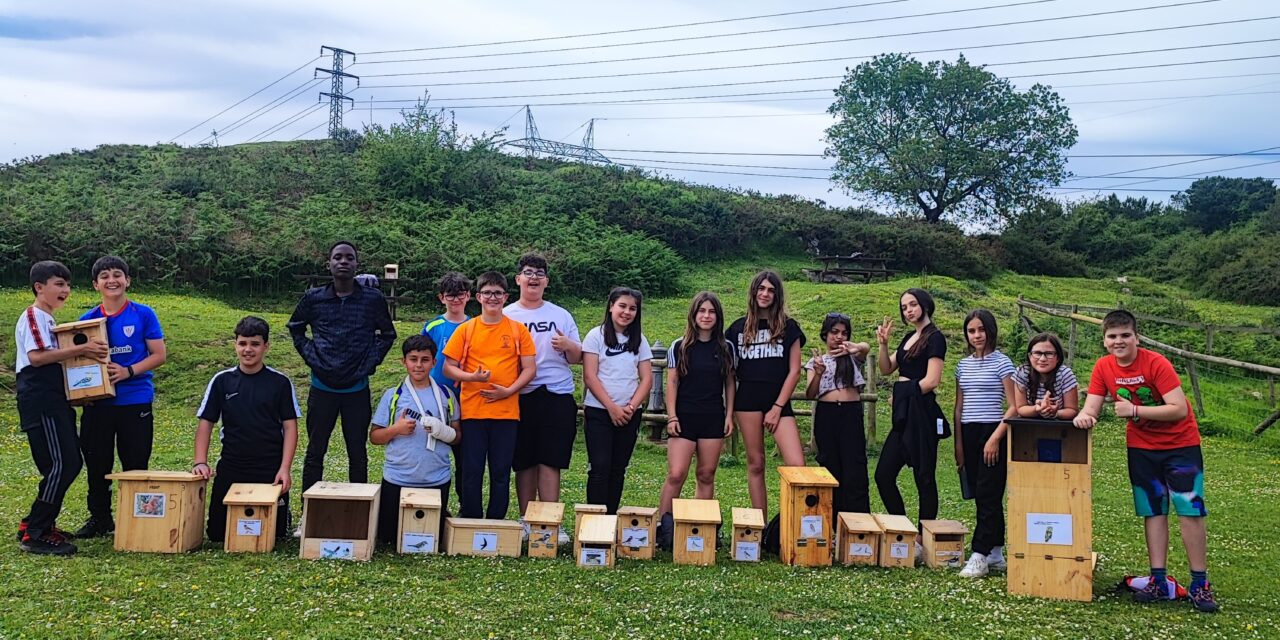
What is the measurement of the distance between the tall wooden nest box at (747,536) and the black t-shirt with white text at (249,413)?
292 cm

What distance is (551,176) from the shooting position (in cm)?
3206

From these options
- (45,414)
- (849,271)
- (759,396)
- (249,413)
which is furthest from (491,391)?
(849,271)

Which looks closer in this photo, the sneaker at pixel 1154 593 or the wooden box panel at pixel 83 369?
the sneaker at pixel 1154 593

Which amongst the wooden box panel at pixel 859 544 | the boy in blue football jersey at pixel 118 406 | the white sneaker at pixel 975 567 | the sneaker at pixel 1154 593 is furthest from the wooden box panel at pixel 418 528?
the sneaker at pixel 1154 593

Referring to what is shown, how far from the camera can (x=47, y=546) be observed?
5258 millimetres

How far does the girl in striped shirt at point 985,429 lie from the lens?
5566 millimetres

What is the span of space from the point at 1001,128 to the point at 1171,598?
36.6 meters

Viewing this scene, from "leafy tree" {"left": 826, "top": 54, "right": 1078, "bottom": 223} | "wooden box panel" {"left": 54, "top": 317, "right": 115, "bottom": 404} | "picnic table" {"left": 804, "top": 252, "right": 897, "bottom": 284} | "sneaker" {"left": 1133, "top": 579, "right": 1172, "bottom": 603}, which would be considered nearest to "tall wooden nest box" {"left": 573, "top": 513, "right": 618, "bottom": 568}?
"sneaker" {"left": 1133, "top": 579, "right": 1172, "bottom": 603}

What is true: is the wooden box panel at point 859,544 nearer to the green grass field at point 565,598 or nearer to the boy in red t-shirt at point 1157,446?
the green grass field at point 565,598

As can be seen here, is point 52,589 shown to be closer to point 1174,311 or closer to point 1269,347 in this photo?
point 1269,347

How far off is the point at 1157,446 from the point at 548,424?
3650 millimetres

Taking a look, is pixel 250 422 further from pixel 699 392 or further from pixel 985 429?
pixel 985 429

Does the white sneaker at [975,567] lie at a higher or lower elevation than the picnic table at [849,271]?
lower

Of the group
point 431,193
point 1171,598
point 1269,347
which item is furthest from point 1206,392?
point 431,193
